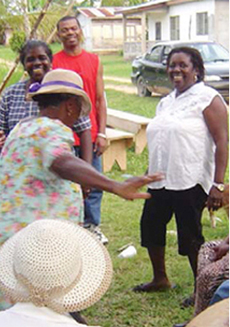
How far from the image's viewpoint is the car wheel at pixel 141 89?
18.0 m

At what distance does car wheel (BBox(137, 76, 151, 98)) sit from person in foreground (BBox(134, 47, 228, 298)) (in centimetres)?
1397

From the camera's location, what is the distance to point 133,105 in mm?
15852

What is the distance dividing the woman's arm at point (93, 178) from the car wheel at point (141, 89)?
1547 centimetres

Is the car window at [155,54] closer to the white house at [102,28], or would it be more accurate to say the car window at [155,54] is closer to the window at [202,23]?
the window at [202,23]

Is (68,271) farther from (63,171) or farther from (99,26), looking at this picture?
(99,26)

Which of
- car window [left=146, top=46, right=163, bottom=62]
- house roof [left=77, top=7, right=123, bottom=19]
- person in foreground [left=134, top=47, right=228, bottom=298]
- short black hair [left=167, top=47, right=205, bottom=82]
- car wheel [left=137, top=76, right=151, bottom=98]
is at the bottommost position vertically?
car wheel [left=137, top=76, right=151, bottom=98]

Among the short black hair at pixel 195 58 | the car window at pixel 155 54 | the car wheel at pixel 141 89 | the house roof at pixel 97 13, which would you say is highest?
the short black hair at pixel 195 58

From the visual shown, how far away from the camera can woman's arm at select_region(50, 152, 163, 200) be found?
2.46m

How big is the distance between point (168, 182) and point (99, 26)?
38.2m

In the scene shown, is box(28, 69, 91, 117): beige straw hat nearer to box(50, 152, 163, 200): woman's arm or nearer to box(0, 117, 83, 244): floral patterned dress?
box(0, 117, 83, 244): floral patterned dress

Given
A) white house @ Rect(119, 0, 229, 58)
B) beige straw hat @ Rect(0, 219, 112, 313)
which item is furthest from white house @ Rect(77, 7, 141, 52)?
beige straw hat @ Rect(0, 219, 112, 313)

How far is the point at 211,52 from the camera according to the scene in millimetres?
16125

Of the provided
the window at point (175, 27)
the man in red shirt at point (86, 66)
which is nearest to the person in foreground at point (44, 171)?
the man in red shirt at point (86, 66)

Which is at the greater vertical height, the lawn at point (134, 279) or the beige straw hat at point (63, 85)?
the beige straw hat at point (63, 85)
